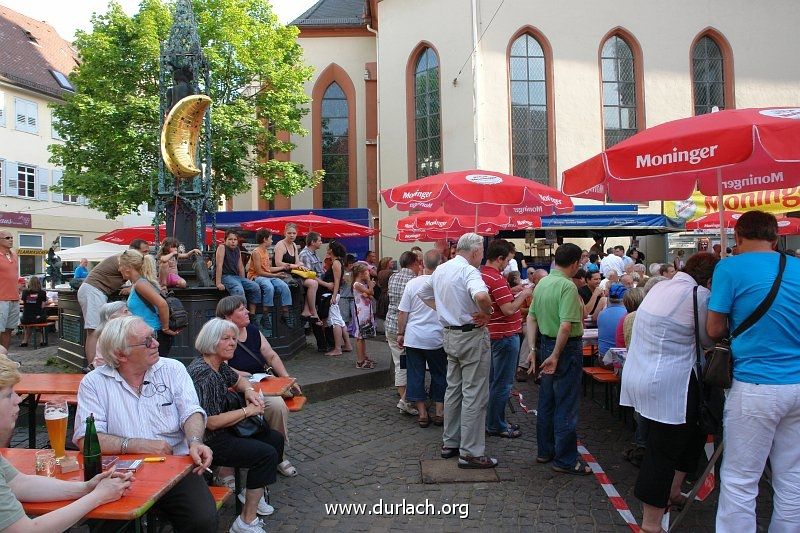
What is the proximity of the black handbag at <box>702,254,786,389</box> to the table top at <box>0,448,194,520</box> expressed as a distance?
9.30ft

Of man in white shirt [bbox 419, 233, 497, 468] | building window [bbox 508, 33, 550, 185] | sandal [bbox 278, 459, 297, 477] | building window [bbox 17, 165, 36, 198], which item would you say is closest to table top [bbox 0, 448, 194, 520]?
sandal [bbox 278, 459, 297, 477]

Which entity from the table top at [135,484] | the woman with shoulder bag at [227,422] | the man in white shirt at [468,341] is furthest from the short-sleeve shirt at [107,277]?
the man in white shirt at [468,341]

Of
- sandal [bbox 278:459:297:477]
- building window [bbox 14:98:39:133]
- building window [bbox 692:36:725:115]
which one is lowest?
sandal [bbox 278:459:297:477]

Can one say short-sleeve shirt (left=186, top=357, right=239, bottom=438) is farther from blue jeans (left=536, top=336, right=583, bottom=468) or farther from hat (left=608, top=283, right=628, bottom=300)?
hat (left=608, top=283, right=628, bottom=300)

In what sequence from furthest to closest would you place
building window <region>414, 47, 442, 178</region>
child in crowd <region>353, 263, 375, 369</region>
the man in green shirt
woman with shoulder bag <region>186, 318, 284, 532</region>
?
building window <region>414, 47, 442, 178</region> < child in crowd <region>353, 263, 375, 369</region> < the man in green shirt < woman with shoulder bag <region>186, 318, 284, 532</region>

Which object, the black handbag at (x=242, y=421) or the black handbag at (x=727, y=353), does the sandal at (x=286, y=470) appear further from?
the black handbag at (x=727, y=353)

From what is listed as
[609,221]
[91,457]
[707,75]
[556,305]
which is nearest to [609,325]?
[556,305]

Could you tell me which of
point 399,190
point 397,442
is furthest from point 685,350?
point 399,190

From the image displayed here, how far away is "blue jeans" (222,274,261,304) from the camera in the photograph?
8008 mm

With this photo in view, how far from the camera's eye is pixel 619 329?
617 centimetres

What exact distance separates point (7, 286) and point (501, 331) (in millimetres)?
6747

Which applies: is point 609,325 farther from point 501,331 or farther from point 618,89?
point 618,89

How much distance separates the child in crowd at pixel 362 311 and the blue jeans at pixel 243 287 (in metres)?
1.48

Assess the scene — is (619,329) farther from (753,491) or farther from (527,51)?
(527,51)
